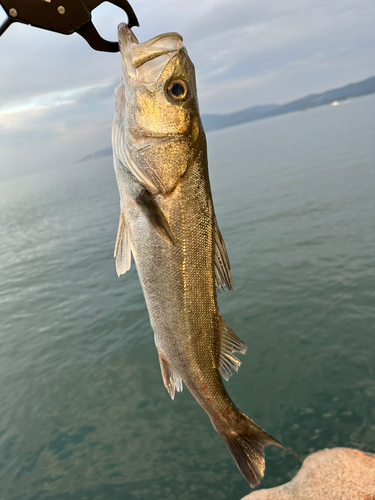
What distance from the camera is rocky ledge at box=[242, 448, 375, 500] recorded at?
18.8 ft

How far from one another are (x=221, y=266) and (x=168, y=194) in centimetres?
79

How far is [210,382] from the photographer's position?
3.61m

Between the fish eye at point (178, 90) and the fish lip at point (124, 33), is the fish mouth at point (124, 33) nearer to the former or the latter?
the fish lip at point (124, 33)

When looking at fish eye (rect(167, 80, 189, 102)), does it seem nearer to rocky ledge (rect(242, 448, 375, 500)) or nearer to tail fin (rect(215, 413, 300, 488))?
tail fin (rect(215, 413, 300, 488))

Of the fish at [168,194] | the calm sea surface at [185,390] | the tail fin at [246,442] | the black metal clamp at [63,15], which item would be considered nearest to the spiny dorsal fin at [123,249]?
the fish at [168,194]

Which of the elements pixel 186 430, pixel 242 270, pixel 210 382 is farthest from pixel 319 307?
pixel 210 382

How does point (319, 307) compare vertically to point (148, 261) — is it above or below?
below

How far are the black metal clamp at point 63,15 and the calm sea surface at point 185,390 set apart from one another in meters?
7.37

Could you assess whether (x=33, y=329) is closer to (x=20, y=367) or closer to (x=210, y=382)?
(x=20, y=367)

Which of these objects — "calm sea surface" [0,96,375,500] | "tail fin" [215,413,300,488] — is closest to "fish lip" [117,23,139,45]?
"tail fin" [215,413,300,488]

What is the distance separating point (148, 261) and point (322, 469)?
520 centimetres

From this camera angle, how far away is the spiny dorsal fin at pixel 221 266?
11.1 ft

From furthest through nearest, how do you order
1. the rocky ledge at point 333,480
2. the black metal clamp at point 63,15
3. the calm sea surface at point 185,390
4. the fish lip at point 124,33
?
the calm sea surface at point 185,390 → the rocky ledge at point 333,480 → the fish lip at point 124,33 → the black metal clamp at point 63,15

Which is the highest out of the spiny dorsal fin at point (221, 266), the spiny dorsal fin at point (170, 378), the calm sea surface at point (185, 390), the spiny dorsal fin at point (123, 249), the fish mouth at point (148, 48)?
the fish mouth at point (148, 48)
